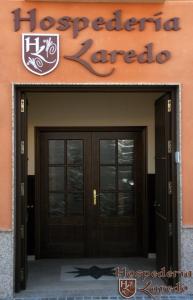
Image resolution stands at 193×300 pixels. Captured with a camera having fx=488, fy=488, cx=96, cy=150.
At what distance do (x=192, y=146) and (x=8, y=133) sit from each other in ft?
7.40

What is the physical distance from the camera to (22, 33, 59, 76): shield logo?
587cm

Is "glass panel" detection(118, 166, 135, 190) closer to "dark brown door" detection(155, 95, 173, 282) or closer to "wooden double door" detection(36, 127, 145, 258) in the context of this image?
"wooden double door" detection(36, 127, 145, 258)

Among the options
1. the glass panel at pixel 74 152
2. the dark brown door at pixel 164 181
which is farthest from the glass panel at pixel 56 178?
the dark brown door at pixel 164 181

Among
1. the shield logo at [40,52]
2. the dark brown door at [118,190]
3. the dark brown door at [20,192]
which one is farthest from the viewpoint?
the dark brown door at [118,190]

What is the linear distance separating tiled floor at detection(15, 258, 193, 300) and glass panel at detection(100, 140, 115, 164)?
1657 millimetres

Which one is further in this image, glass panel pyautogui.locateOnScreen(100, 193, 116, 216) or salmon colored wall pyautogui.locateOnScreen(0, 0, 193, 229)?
glass panel pyautogui.locateOnScreen(100, 193, 116, 216)

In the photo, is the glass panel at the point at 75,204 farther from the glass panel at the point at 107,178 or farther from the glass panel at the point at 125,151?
the glass panel at the point at 125,151

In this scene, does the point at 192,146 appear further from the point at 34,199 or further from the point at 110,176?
the point at 34,199

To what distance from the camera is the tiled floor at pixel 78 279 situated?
6.08 meters

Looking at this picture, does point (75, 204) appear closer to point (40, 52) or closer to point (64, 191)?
point (64, 191)

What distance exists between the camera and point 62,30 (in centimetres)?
593

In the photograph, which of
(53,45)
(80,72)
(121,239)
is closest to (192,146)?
(80,72)

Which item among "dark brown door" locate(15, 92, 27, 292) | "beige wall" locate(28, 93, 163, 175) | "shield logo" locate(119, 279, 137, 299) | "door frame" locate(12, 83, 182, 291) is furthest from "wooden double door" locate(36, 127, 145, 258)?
"door frame" locate(12, 83, 182, 291)

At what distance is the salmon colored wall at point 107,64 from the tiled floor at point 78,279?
42.1 inches
